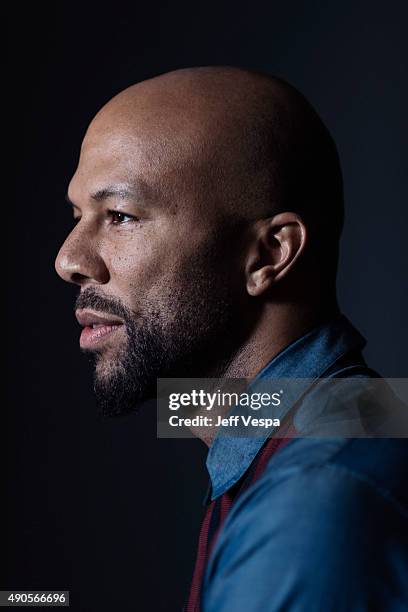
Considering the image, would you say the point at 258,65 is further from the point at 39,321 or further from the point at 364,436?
the point at 364,436

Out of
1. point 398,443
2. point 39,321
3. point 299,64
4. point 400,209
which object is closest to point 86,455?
point 39,321

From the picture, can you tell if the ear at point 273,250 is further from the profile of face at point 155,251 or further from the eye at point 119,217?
the eye at point 119,217

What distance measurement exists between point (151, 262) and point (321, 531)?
49 cm

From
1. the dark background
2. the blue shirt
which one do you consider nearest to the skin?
the blue shirt

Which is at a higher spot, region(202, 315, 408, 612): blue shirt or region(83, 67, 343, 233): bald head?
region(83, 67, 343, 233): bald head

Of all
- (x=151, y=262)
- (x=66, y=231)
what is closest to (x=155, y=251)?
(x=151, y=262)

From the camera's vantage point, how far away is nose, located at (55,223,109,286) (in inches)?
46.4

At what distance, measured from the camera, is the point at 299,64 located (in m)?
2.29

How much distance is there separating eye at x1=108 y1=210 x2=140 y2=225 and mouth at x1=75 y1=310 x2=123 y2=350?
5.1 inches

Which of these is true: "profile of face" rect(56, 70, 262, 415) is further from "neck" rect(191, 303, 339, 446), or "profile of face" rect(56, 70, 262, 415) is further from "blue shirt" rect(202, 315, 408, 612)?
"blue shirt" rect(202, 315, 408, 612)

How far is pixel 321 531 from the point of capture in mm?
788

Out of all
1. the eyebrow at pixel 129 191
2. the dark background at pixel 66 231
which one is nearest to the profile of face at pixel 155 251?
the eyebrow at pixel 129 191

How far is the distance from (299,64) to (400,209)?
1.57 ft

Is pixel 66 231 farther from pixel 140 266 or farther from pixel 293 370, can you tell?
pixel 293 370
